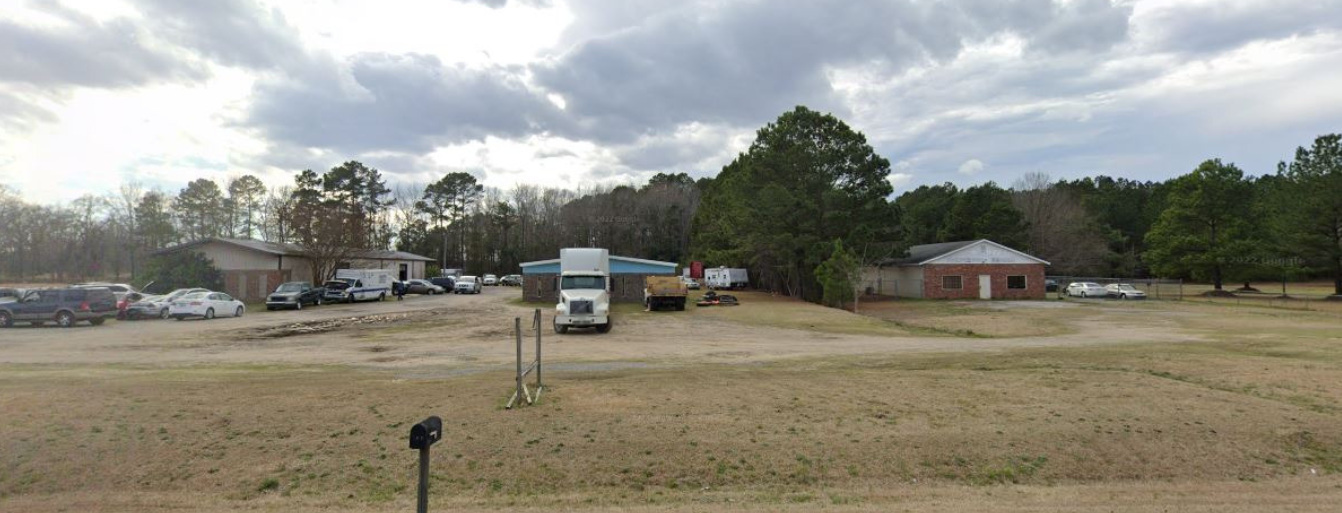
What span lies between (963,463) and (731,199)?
1913 inches

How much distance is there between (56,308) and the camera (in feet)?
84.2

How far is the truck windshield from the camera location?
25.3 meters

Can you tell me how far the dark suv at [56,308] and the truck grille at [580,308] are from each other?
20.4m

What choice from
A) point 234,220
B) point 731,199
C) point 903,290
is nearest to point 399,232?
point 234,220

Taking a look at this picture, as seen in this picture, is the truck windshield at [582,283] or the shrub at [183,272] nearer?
the truck windshield at [582,283]

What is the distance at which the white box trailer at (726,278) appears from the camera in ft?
221

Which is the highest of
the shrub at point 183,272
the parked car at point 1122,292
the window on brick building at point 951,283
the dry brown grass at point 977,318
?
the shrub at point 183,272

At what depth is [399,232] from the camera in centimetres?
9531

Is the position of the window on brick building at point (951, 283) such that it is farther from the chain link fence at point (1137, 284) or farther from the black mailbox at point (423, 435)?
the black mailbox at point (423, 435)

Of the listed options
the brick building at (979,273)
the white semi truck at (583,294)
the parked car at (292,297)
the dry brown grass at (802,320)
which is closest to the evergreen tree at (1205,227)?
the brick building at (979,273)

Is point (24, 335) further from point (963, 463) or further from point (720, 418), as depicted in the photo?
point (963, 463)

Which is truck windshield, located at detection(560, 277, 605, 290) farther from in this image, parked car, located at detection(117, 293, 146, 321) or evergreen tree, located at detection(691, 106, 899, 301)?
evergreen tree, located at detection(691, 106, 899, 301)

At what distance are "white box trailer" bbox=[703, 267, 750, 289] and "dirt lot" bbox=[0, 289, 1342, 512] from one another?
171ft

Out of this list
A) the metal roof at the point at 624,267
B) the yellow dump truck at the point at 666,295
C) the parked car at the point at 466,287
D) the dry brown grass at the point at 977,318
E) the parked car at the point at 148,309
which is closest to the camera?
the dry brown grass at the point at 977,318
